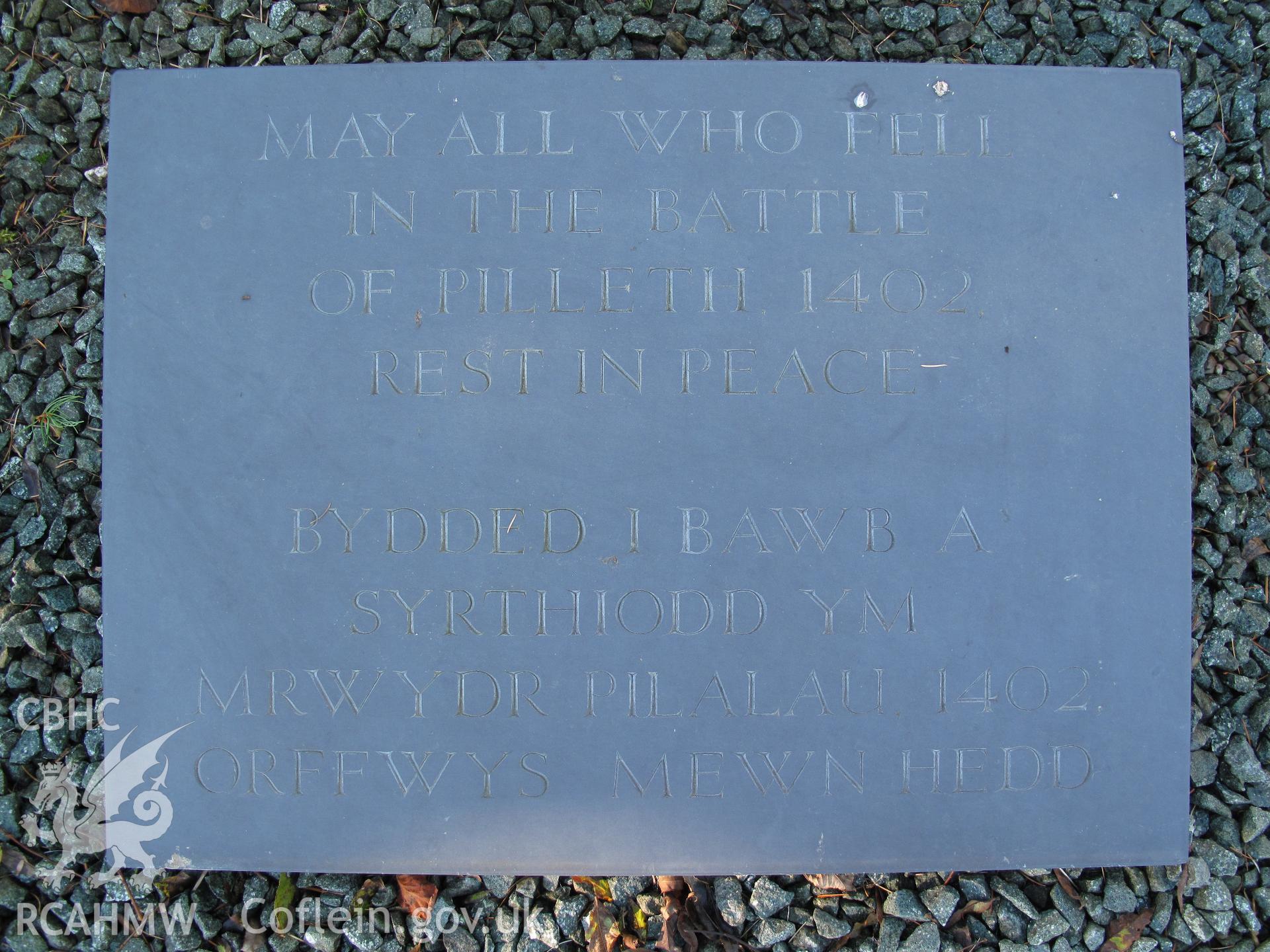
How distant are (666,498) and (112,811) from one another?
2.01 m

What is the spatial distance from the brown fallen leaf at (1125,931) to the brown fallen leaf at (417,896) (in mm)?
2115

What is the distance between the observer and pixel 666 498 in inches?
105

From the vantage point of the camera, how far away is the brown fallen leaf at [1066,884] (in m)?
A: 2.73

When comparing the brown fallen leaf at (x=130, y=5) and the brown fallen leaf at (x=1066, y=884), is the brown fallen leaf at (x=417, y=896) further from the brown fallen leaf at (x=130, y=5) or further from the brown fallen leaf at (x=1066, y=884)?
the brown fallen leaf at (x=130, y=5)

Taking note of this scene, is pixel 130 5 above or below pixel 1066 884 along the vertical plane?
above

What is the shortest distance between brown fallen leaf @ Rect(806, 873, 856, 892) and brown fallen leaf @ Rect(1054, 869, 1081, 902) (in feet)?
2.15

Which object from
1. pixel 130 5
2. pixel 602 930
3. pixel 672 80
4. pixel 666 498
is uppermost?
pixel 130 5

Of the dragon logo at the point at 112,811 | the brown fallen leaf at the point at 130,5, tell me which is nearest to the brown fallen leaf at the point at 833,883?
the dragon logo at the point at 112,811

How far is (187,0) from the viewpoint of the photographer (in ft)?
9.77

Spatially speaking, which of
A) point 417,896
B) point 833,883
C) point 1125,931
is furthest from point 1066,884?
point 417,896

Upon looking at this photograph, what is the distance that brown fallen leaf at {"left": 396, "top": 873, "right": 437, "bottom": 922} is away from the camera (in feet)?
8.89

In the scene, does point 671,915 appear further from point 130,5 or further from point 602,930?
point 130,5

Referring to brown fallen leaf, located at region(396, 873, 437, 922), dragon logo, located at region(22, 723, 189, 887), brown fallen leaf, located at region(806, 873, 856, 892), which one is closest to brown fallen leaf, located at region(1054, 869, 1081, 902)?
brown fallen leaf, located at region(806, 873, 856, 892)

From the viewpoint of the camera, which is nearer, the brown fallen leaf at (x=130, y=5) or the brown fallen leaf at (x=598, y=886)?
the brown fallen leaf at (x=598, y=886)
